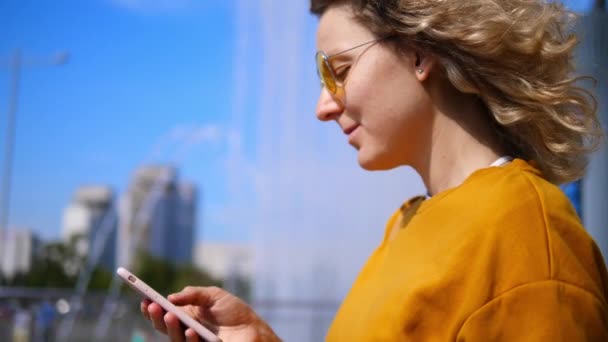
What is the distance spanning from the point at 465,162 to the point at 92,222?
56.3 meters

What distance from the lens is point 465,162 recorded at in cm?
170

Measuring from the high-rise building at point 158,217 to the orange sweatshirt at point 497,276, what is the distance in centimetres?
3249

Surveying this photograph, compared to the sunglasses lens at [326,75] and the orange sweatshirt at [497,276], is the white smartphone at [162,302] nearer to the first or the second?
the orange sweatshirt at [497,276]

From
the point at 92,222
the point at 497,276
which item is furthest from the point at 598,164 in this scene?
the point at 92,222

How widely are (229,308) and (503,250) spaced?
631 millimetres

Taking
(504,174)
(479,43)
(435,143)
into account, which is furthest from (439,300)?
(479,43)

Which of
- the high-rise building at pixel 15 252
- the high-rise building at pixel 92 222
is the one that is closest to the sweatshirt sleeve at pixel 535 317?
the high-rise building at pixel 15 252

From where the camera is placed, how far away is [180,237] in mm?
65625

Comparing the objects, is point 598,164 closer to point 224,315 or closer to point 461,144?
point 461,144

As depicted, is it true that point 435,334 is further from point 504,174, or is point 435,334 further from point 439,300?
point 504,174

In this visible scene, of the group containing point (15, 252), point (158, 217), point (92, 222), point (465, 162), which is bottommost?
point (158, 217)

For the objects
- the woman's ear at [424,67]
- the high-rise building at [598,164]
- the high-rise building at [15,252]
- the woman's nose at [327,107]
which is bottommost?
the high-rise building at [15,252]

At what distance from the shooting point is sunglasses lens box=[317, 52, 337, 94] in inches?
70.9

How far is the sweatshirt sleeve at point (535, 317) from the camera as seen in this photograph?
4.44ft
